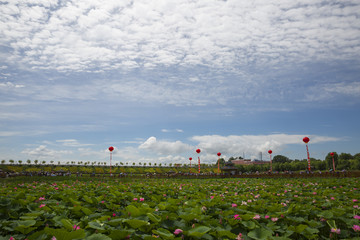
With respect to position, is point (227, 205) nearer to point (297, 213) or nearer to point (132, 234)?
point (297, 213)

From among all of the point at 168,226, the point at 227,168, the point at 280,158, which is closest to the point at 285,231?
the point at 168,226

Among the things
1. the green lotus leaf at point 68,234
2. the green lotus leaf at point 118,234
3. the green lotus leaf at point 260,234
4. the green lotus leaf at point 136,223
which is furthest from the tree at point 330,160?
the green lotus leaf at point 68,234

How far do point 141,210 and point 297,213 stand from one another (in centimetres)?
287

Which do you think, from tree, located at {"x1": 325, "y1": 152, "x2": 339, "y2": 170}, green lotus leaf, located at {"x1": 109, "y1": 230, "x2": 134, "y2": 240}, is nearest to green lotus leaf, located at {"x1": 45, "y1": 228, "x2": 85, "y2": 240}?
green lotus leaf, located at {"x1": 109, "y1": 230, "x2": 134, "y2": 240}

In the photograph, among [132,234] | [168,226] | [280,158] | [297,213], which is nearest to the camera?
[132,234]

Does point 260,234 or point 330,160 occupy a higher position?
point 260,234

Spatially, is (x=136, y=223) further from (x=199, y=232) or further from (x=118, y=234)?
(x=199, y=232)

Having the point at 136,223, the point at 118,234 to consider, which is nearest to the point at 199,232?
the point at 136,223

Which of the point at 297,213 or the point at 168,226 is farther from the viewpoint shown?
the point at 297,213

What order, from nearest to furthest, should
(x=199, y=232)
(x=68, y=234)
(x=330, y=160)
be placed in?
1. (x=68, y=234)
2. (x=199, y=232)
3. (x=330, y=160)

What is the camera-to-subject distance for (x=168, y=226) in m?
2.91

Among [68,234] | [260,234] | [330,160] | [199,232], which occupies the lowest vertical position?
[330,160]

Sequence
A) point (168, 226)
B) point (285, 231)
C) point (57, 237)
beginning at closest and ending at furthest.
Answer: point (57, 237) < point (168, 226) < point (285, 231)

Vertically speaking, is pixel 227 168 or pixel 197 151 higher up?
pixel 197 151
